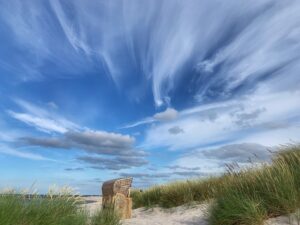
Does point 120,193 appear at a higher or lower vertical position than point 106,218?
higher

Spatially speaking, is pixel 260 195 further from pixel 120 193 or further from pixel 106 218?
pixel 120 193

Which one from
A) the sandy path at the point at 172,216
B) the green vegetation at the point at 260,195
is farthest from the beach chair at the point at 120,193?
the green vegetation at the point at 260,195

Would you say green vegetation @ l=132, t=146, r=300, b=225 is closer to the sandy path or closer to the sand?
the sand

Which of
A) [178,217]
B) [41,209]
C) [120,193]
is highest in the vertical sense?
[120,193]

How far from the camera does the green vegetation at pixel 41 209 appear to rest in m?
6.66

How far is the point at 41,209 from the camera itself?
24.0ft

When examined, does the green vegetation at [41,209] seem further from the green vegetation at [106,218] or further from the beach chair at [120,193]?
the beach chair at [120,193]

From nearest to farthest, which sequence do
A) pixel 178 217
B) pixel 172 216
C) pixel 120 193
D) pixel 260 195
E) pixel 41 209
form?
pixel 41 209 < pixel 260 195 < pixel 178 217 < pixel 172 216 < pixel 120 193

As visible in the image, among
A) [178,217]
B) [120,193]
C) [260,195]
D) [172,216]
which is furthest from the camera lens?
[120,193]

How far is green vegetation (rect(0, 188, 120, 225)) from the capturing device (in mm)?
6660

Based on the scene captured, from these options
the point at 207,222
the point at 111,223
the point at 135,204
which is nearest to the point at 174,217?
the point at 207,222

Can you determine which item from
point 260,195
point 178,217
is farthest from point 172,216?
point 260,195

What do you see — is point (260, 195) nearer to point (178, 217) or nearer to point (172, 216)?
point (178, 217)

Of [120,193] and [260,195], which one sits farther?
[120,193]
